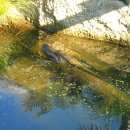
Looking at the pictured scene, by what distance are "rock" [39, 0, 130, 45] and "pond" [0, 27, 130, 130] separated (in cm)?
18

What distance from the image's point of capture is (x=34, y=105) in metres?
4.88

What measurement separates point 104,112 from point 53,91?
75 centimetres

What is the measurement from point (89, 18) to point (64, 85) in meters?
1.88

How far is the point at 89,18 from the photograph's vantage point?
22.4ft

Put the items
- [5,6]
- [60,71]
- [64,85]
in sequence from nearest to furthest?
[64,85]
[60,71]
[5,6]

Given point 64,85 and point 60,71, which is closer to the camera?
point 64,85

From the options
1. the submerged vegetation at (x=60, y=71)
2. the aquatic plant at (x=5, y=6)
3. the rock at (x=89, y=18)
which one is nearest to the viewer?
the submerged vegetation at (x=60, y=71)

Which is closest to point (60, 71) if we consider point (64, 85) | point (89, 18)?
point (64, 85)

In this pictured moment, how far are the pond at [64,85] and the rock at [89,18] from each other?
18 centimetres

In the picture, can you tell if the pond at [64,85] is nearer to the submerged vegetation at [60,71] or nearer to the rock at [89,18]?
the submerged vegetation at [60,71]

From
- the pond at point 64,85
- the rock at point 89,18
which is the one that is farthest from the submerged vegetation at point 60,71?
the rock at point 89,18

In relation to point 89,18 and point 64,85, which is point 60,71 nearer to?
point 64,85

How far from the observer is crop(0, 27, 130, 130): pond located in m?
4.59

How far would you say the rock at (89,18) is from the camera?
261 inches
